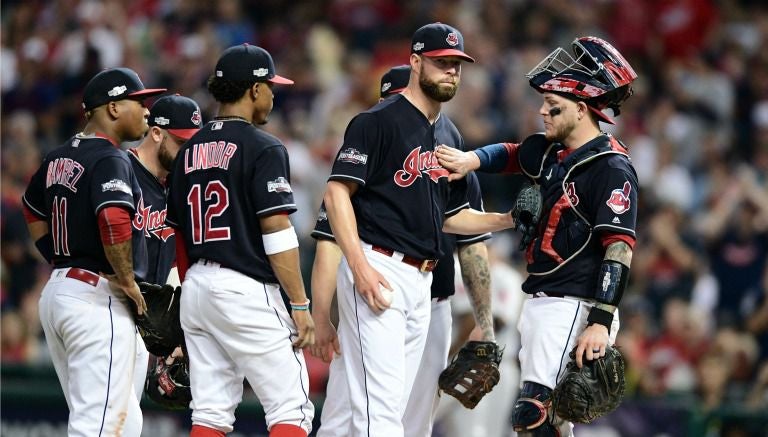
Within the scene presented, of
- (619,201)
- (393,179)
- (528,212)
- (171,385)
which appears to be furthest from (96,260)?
(619,201)

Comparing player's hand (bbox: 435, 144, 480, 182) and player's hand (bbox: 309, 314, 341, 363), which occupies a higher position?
player's hand (bbox: 435, 144, 480, 182)

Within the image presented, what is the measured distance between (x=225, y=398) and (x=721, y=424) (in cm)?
478

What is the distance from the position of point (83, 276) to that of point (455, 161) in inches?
76.7

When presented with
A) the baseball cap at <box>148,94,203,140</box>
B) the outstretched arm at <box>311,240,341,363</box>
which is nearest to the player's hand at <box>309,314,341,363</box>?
the outstretched arm at <box>311,240,341,363</box>

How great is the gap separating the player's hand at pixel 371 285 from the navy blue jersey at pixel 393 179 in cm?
25

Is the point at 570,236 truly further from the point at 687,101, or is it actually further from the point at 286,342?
the point at 687,101

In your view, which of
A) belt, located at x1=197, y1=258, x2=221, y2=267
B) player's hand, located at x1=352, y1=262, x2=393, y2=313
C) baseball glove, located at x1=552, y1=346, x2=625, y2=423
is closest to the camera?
baseball glove, located at x1=552, y1=346, x2=625, y2=423

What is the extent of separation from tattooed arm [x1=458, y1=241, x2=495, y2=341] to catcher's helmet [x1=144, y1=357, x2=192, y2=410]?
1.58 m

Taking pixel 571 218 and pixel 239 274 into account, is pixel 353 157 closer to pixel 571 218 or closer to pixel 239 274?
pixel 239 274

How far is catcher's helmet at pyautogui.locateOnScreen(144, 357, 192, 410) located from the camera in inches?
259

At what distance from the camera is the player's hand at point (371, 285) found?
229 inches

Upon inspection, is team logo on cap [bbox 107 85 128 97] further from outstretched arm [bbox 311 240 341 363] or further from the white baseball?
the white baseball

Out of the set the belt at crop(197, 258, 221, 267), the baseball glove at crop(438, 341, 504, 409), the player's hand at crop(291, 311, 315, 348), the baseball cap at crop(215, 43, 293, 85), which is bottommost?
the baseball glove at crop(438, 341, 504, 409)

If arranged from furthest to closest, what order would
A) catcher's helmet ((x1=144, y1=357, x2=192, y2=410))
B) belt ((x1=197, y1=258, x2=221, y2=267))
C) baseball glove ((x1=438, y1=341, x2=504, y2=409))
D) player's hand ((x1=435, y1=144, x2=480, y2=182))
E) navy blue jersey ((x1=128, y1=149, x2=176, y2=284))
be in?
1. navy blue jersey ((x1=128, y1=149, x2=176, y2=284))
2. catcher's helmet ((x1=144, y1=357, x2=192, y2=410))
3. baseball glove ((x1=438, y1=341, x2=504, y2=409))
4. player's hand ((x1=435, y1=144, x2=480, y2=182))
5. belt ((x1=197, y1=258, x2=221, y2=267))
